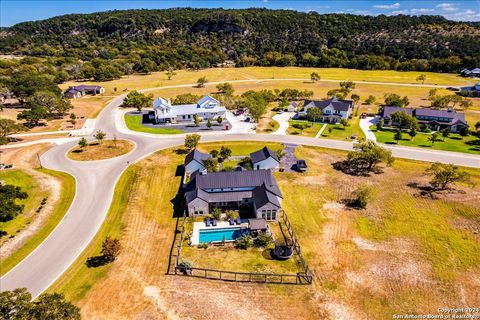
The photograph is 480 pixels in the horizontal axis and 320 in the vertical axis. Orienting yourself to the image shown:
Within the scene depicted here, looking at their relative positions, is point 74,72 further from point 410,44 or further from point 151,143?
point 410,44

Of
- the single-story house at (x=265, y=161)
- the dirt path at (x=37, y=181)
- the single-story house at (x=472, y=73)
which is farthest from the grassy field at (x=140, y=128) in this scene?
the single-story house at (x=472, y=73)

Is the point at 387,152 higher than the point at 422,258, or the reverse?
the point at 387,152

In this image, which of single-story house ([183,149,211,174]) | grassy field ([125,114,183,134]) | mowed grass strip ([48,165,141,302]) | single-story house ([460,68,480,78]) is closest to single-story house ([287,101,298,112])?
grassy field ([125,114,183,134])

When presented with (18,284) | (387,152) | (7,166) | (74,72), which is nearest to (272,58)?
(74,72)

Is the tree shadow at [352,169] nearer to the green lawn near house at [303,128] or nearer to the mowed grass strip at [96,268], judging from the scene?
the green lawn near house at [303,128]

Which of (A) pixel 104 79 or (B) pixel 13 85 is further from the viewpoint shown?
(A) pixel 104 79

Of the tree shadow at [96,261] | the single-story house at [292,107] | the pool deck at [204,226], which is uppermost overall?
the single-story house at [292,107]

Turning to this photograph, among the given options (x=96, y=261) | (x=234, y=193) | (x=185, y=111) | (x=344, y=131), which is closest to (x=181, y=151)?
(x=185, y=111)
